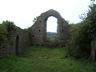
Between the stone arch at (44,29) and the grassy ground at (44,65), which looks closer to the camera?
the grassy ground at (44,65)

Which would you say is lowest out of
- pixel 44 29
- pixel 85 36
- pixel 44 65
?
pixel 44 65

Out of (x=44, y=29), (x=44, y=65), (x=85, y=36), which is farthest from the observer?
(x=44, y=29)

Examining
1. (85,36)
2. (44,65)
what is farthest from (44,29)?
(44,65)

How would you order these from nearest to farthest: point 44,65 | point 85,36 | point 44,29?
point 44,65
point 85,36
point 44,29

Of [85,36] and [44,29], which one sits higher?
[44,29]

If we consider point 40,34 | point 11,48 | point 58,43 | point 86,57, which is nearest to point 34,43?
point 40,34

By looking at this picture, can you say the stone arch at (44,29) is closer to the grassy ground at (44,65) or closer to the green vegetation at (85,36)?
→ the green vegetation at (85,36)

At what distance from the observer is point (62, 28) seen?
17.4m

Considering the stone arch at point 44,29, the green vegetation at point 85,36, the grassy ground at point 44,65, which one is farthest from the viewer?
the stone arch at point 44,29

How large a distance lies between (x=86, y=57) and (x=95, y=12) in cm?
285

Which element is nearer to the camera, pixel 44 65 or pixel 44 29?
pixel 44 65

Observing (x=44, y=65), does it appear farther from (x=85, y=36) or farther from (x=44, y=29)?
(x=44, y=29)

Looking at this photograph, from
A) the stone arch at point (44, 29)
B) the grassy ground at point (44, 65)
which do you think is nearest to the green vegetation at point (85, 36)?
the grassy ground at point (44, 65)

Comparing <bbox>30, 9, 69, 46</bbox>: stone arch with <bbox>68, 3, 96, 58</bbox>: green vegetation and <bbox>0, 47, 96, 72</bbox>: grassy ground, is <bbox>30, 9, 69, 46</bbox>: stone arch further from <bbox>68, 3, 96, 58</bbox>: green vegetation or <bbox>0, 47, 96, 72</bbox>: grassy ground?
<bbox>0, 47, 96, 72</bbox>: grassy ground
